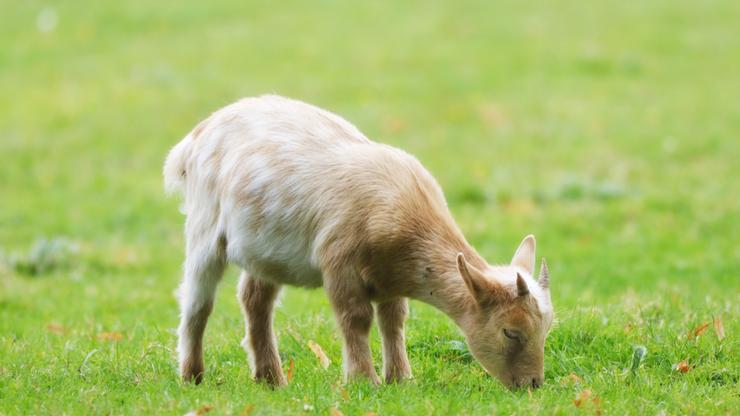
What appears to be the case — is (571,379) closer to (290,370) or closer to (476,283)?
(476,283)

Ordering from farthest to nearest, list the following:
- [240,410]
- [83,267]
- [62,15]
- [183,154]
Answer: [62,15] < [83,267] < [183,154] < [240,410]

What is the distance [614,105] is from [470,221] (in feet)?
21.5

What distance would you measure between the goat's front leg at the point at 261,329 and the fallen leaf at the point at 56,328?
7.86 feet

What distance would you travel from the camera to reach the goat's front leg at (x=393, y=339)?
702 centimetres

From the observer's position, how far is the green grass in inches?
271

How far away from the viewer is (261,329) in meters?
7.46

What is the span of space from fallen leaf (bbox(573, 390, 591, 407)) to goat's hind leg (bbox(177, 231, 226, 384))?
246 cm

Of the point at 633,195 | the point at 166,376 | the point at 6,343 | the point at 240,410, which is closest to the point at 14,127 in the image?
the point at 633,195

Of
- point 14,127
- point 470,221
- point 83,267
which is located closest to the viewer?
point 83,267

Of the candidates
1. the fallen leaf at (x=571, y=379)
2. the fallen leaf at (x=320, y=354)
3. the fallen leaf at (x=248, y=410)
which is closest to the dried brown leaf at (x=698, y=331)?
the fallen leaf at (x=571, y=379)

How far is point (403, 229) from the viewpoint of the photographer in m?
6.62

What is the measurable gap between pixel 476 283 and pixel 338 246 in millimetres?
842

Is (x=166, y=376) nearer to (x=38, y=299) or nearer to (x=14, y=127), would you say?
(x=38, y=299)

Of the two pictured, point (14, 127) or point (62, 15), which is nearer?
point (14, 127)
